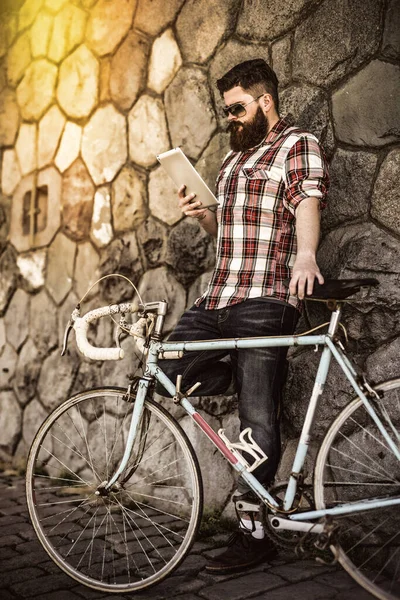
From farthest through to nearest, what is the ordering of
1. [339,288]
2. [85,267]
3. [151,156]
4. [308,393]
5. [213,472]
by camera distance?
A: 1. [85,267]
2. [151,156]
3. [213,472]
4. [308,393]
5. [339,288]

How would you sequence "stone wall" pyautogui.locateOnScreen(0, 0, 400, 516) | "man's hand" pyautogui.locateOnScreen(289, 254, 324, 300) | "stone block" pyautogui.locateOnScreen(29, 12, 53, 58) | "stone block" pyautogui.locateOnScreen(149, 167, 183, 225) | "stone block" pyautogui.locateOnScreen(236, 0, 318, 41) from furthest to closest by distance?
"stone block" pyautogui.locateOnScreen(29, 12, 53, 58)
"stone block" pyautogui.locateOnScreen(149, 167, 183, 225)
"stone block" pyautogui.locateOnScreen(236, 0, 318, 41)
"stone wall" pyautogui.locateOnScreen(0, 0, 400, 516)
"man's hand" pyautogui.locateOnScreen(289, 254, 324, 300)

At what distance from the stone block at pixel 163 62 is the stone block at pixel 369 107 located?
4.51 ft

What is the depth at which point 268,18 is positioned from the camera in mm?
3320

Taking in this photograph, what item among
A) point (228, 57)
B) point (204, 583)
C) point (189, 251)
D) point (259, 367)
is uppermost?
point (228, 57)

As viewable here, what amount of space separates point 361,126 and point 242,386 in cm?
131

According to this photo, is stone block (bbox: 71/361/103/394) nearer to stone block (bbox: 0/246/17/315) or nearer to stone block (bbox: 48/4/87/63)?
stone block (bbox: 0/246/17/315)

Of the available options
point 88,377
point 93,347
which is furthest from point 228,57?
point 88,377

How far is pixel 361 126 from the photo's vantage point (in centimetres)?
285

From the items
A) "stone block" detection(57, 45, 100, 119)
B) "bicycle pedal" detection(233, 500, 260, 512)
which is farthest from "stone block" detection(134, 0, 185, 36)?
"bicycle pedal" detection(233, 500, 260, 512)

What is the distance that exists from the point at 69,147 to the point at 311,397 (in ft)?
10.5

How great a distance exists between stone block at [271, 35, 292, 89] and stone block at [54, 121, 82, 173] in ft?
6.49

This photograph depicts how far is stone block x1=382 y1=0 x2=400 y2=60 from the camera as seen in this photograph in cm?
273

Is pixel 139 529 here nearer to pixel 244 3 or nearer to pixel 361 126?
pixel 361 126

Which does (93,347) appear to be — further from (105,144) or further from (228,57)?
(105,144)
